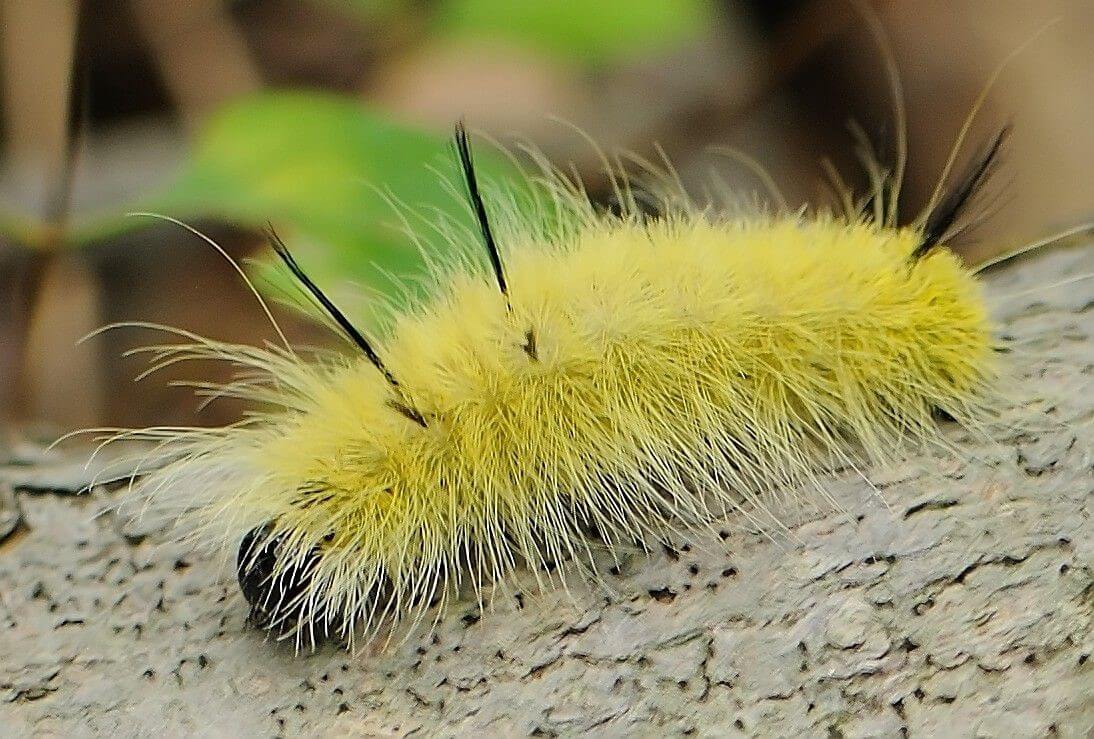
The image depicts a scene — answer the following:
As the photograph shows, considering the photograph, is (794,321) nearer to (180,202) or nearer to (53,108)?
(180,202)

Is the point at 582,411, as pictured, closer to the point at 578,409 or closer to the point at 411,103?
the point at 578,409

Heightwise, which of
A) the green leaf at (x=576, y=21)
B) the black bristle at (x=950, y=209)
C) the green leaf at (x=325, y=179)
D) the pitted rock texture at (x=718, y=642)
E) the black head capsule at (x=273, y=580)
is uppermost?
the green leaf at (x=576, y=21)

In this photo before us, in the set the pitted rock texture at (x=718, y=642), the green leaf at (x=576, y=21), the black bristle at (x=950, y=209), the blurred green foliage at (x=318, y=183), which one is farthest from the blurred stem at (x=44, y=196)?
the black bristle at (x=950, y=209)

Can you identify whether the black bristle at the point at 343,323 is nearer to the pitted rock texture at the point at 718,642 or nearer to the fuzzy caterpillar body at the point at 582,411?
the fuzzy caterpillar body at the point at 582,411

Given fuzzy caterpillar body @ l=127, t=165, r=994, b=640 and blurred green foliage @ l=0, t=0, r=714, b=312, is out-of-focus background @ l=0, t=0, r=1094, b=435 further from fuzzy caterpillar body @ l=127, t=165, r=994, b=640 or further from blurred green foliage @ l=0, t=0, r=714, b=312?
fuzzy caterpillar body @ l=127, t=165, r=994, b=640

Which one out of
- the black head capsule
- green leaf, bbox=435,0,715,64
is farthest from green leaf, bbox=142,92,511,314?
green leaf, bbox=435,0,715,64


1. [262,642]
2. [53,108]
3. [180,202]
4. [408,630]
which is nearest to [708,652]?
[408,630]
